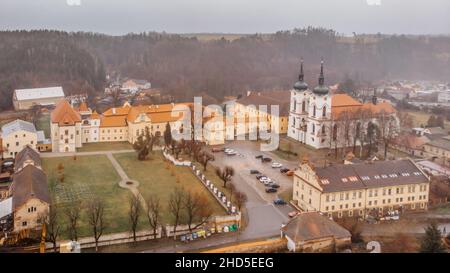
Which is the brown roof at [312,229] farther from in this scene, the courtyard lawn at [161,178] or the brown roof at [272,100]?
the brown roof at [272,100]

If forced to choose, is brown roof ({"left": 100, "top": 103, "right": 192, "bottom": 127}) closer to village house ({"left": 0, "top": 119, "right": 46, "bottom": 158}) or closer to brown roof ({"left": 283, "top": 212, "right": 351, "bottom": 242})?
village house ({"left": 0, "top": 119, "right": 46, "bottom": 158})

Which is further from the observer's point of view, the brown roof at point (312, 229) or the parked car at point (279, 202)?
the parked car at point (279, 202)

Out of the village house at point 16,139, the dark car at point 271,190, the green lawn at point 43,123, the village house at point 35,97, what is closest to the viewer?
the dark car at point 271,190

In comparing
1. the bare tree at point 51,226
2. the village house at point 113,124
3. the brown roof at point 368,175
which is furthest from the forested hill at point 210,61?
the bare tree at point 51,226
